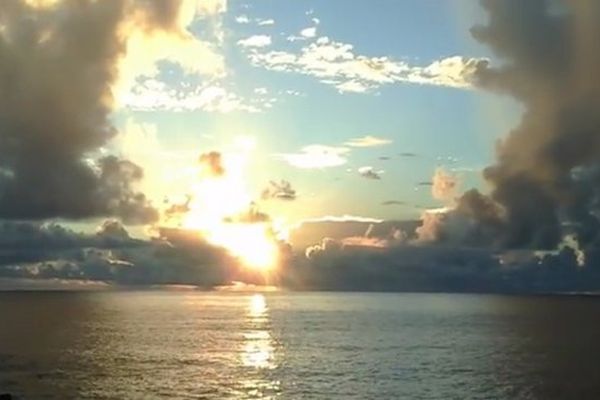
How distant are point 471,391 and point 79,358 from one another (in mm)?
59919

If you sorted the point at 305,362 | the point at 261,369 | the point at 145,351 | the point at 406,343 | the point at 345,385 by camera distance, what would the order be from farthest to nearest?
the point at 406,343, the point at 145,351, the point at 305,362, the point at 261,369, the point at 345,385

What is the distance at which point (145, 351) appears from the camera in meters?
139

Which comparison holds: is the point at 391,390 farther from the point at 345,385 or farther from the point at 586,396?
the point at 586,396

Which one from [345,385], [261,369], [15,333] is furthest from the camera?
[15,333]

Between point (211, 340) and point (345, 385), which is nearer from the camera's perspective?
point (345, 385)

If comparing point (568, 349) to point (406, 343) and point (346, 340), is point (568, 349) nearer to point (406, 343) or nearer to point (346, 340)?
point (406, 343)

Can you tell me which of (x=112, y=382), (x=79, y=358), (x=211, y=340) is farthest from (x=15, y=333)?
(x=112, y=382)

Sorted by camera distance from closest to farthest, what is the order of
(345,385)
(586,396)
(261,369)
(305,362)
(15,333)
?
(586,396) → (345,385) → (261,369) → (305,362) → (15,333)

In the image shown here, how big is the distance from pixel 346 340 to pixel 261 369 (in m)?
55.2

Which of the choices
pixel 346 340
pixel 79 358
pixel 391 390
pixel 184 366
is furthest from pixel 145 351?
pixel 391 390

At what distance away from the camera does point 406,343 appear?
519ft

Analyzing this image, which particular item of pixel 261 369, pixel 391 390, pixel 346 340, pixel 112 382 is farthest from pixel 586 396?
pixel 346 340

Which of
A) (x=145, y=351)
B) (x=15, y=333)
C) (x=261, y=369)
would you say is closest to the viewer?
(x=261, y=369)

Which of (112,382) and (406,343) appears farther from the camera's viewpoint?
(406,343)
